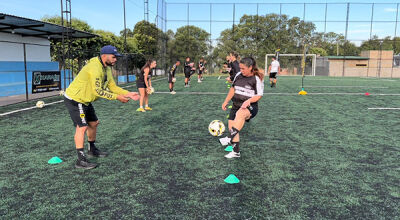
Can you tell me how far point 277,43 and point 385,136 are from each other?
45757mm

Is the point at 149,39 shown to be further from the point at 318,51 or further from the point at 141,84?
the point at 318,51

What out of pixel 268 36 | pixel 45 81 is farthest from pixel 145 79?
pixel 268 36

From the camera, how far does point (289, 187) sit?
3.89m

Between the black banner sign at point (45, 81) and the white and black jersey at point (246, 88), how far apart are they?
1201 centimetres

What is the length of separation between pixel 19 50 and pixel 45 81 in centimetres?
604

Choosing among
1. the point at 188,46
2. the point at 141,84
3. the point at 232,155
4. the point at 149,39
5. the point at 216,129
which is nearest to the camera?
the point at 232,155

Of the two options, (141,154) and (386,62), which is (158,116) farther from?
(386,62)

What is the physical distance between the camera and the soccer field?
3289 millimetres

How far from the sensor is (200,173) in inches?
172

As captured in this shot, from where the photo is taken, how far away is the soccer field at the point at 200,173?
10.8ft

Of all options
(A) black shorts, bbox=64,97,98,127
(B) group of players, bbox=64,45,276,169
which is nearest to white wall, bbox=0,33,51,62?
(B) group of players, bbox=64,45,276,169

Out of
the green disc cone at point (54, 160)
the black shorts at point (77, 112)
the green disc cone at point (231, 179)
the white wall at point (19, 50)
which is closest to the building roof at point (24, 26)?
the white wall at point (19, 50)

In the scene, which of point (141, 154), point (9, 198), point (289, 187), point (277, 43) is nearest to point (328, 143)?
point (289, 187)

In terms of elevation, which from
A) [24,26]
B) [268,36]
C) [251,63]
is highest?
[268,36]
